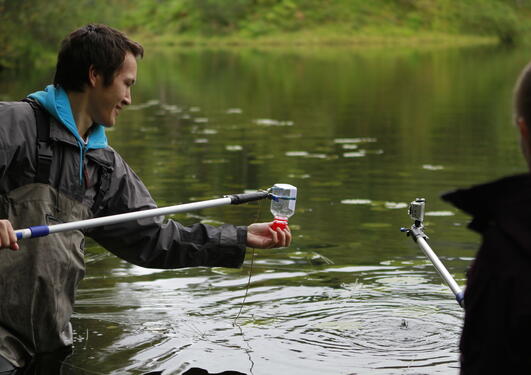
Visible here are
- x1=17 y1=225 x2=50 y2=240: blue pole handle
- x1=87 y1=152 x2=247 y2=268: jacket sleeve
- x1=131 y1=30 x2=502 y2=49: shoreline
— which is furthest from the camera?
x1=131 y1=30 x2=502 y2=49: shoreline

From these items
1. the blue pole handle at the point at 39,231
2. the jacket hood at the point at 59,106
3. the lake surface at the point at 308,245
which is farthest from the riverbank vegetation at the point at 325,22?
the blue pole handle at the point at 39,231

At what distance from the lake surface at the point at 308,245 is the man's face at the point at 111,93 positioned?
0.92 meters

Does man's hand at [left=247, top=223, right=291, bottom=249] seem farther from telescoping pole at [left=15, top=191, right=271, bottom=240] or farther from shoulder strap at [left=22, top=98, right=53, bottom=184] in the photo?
shoulder strap at [left=22, top=98, right=53, bottom=184]

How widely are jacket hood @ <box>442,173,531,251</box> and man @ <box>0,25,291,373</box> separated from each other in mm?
2369

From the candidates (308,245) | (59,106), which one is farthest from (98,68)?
(308,245)

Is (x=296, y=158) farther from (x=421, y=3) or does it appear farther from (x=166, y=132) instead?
(x=421, y=3)

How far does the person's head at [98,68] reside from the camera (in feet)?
16.4

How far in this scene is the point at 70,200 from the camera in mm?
4992

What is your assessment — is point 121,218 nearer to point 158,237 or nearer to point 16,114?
point 158,237

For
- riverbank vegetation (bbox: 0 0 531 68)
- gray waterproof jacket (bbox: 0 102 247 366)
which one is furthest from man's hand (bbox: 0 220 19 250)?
riverbank vegetation (bbox: 0 0 531 68)

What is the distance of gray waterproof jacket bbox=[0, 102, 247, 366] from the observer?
4.86m

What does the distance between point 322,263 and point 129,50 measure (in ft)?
10.8

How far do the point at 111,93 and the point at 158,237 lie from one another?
29.1 inches

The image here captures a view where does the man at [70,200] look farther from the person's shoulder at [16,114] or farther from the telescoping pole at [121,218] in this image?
the telescoping pole at [121,218]
